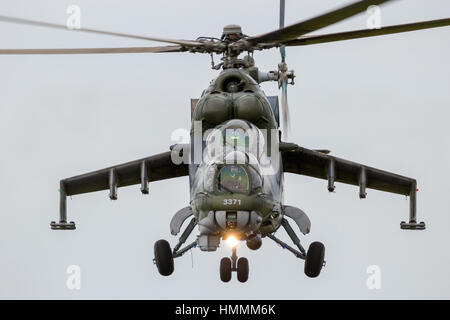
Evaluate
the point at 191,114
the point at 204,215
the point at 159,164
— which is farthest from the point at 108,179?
the point at 204,215

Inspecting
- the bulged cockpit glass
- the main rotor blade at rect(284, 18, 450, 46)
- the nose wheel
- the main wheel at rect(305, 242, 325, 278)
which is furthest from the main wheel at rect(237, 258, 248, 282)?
the main rotor blade at rect(284, 18, 450, 46)

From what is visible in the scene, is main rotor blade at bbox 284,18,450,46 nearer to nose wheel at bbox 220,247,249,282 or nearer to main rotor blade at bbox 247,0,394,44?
main rotor blade at bbox 247,0,394,44

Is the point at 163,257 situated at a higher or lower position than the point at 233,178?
lower

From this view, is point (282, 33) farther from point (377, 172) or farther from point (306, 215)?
point (377, 172)

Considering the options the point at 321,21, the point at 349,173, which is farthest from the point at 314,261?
the point at 321,21

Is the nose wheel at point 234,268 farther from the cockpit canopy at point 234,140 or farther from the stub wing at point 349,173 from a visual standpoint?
the stub wing at point 349,173

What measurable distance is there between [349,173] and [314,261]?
345 cm

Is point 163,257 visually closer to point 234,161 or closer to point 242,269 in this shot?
point 242,269

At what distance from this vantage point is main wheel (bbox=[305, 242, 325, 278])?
2033cm

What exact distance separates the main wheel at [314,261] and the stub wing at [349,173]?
96.6 inches

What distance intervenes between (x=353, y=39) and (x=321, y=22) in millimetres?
5507

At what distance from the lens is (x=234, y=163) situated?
54.5 feet

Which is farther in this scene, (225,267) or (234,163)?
(225,267)

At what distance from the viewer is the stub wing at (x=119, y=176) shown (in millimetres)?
22516
